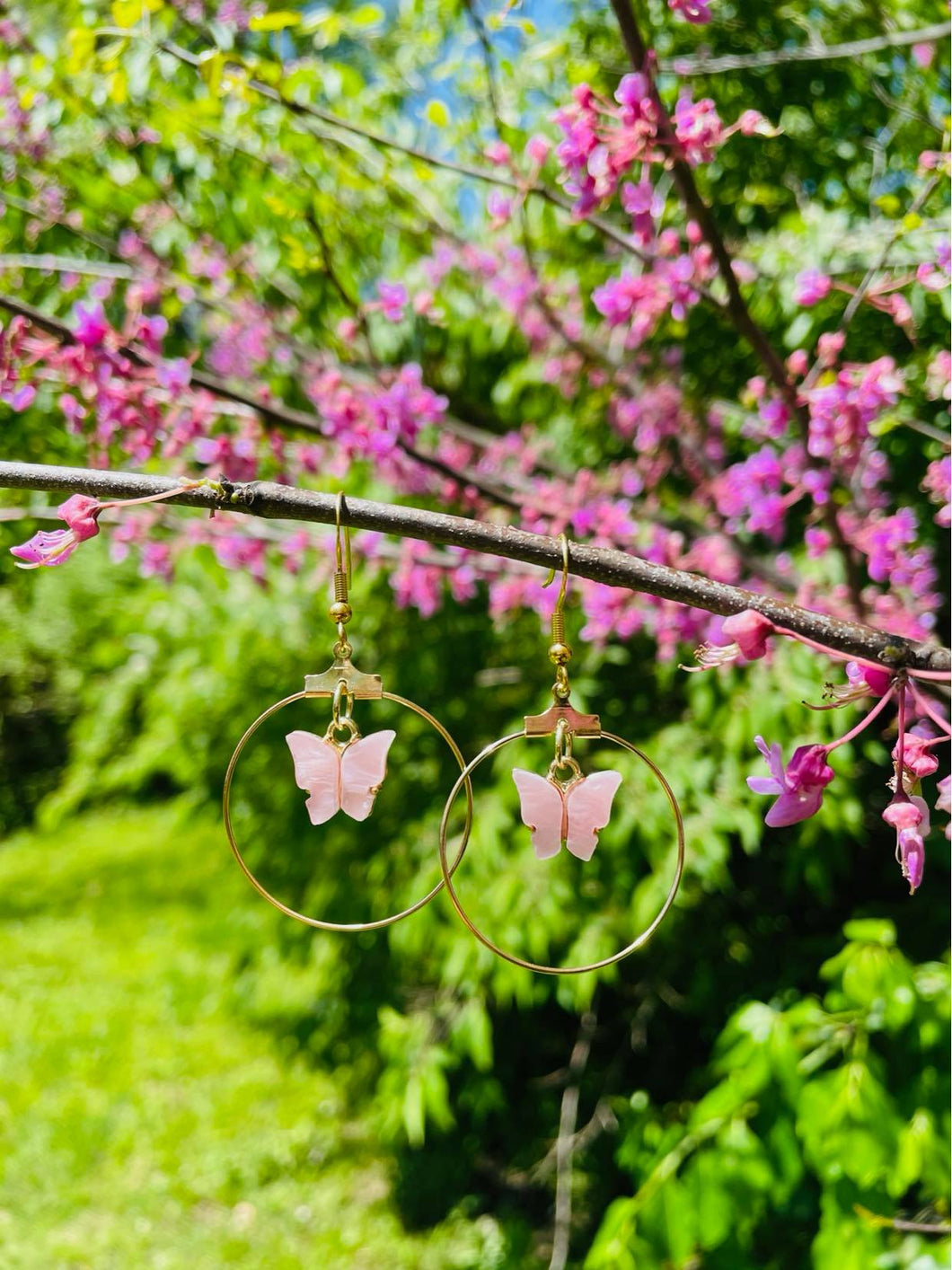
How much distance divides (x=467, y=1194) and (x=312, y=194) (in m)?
2.89

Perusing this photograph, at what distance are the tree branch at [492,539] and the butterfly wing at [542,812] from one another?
0.73ft

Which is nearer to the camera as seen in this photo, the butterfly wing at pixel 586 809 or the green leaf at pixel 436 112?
the butterfly wing at pixel 586 809

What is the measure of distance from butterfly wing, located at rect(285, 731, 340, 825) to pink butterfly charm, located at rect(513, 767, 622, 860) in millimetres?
180

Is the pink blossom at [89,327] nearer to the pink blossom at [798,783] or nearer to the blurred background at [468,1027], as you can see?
the blurred background at [468,1027]

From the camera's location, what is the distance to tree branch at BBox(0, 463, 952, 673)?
33.0 inches

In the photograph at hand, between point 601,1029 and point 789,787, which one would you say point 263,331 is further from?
point 601,1029

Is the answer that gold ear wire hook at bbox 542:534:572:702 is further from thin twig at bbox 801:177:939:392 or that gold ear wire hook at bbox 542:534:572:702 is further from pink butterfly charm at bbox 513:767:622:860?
thin twig at bbox 801:177:939:392

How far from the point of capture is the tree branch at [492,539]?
84 cm

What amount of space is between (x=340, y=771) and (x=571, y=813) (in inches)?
8.9

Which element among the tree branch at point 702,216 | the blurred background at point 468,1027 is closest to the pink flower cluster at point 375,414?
the blurred background at point 468,1027

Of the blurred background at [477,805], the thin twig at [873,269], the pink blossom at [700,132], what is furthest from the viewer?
the blurred background at [477,805]

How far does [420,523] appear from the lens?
2.76 ft

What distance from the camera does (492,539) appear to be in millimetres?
845

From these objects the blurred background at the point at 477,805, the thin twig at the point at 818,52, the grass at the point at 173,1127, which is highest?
the thin twig at the point at 818,52
